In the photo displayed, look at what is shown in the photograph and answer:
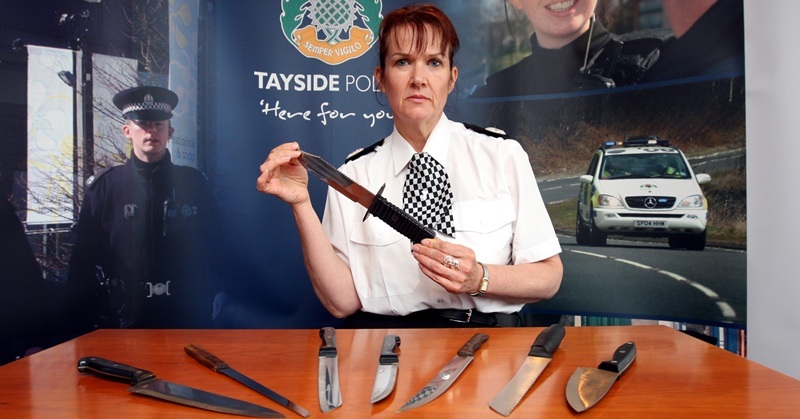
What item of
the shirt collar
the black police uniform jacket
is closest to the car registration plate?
the shirt collar

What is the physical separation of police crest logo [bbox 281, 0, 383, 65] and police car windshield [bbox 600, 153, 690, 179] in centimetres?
112

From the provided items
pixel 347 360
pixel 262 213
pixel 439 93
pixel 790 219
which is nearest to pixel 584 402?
pixel 347 360

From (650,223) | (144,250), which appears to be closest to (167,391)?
(144,250)

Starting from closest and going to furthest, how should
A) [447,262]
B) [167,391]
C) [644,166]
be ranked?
[167,391] → [447,262] → [644,166]

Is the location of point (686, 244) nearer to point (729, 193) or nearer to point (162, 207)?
point (729, 193)

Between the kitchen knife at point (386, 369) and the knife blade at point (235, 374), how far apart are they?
0.13 metres

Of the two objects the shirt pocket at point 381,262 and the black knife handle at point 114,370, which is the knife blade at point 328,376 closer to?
the black knife handle at point 114,370

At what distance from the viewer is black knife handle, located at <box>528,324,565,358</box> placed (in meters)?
1.27

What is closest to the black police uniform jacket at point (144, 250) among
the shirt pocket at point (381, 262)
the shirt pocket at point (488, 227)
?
the shirt pocket at point (381, 262)

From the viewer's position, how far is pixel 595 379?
3.67ft

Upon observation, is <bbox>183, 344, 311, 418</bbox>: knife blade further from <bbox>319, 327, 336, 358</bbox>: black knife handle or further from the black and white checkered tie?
the black and white checkered tie

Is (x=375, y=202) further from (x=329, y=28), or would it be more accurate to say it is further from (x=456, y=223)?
(x=329, y=28)

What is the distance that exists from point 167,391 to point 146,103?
170 centimetres

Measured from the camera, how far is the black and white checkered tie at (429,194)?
2010mm
